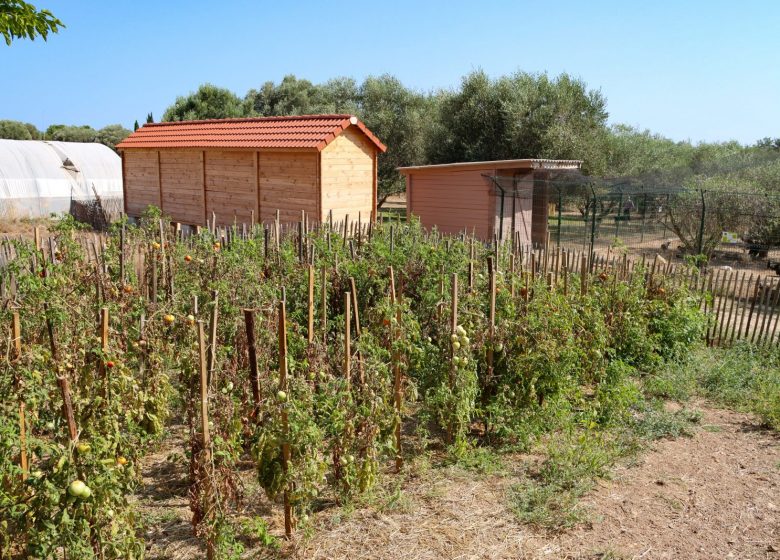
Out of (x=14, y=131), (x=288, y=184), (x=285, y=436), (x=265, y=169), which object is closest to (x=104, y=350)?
(x=285, y=436)

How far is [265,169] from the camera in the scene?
15.8m

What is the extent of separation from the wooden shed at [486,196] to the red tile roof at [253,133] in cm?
238

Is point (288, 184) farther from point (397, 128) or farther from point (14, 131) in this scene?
point (14, 131)

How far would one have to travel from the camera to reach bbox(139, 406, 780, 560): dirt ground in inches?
159

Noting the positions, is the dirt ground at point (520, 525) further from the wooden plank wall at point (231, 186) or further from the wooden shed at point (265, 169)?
the wooden plank wall at point (231, 186)

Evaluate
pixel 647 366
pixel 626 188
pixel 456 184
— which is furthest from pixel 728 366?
pixel 456 184

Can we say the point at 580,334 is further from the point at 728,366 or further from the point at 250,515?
the point at 250,515

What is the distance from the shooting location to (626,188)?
15.9 m

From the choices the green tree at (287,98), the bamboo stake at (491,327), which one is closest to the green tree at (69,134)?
the green tree at (287,98)

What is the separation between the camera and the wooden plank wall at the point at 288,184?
14750 millimetres

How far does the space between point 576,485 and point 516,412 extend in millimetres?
854

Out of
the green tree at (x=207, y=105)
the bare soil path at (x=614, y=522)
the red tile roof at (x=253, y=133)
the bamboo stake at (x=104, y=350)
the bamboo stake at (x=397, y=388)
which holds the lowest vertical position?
the bare soil path at (x=614, y=522)

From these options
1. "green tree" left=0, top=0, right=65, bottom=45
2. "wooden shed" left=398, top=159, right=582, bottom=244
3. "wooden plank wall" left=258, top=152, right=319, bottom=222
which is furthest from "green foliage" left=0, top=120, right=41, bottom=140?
"green tree" left=0, top=0, right=65, bottom=45

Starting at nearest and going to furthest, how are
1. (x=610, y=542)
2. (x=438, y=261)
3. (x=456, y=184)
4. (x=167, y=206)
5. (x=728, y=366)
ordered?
(x=610, y=542) < (x=438, y=261) < (x=728, y=366) < (x=456, y=184) < (x=167, y=206)
